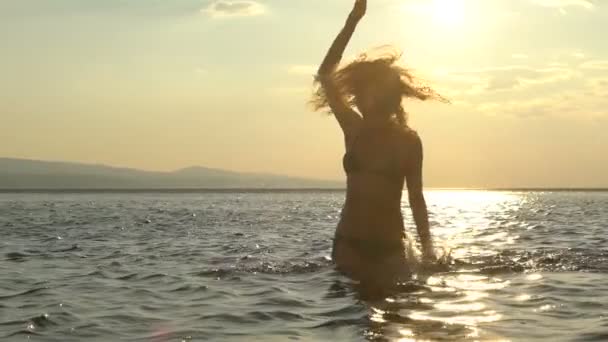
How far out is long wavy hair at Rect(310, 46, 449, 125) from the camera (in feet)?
28.1

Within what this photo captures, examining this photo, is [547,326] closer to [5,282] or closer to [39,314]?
[39,314]

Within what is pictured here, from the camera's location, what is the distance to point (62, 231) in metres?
23.1

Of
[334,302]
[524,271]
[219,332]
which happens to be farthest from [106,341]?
[524,271]

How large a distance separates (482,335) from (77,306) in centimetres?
Answer: 455

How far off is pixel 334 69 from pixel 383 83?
0.61 metres

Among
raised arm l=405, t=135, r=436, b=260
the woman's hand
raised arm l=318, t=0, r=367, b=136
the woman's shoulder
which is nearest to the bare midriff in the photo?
raised arm l=405, t=135, r=436, b=260

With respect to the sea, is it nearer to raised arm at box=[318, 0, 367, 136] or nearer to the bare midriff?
the bare midriff

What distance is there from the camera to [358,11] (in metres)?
8.63

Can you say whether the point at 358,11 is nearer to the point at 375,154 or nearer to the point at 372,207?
the point at 375,154

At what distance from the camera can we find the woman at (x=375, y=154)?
852 cm

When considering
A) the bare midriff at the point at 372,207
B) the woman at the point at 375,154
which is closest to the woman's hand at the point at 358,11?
the woman at the point at 375,154

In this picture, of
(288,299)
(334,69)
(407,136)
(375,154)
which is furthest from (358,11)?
(288,299)

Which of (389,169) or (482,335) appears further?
(389,169)

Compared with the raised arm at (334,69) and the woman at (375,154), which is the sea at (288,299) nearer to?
the woman at (375,154)
